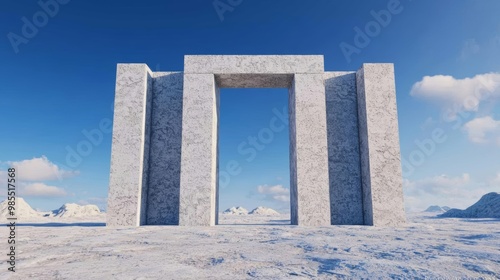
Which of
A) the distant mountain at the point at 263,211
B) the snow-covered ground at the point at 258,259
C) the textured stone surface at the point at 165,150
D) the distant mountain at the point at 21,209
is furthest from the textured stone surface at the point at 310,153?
the distant mountain at the point at 263,211

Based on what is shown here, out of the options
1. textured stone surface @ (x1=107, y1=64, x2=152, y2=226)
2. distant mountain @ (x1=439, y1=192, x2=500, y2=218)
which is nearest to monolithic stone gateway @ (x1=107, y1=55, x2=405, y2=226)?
textured stone surface @ (x1=107, y1=64, x2=152, y2=226)

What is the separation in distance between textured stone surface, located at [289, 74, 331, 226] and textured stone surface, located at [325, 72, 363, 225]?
2.08 ft

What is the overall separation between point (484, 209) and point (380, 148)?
13.7 m

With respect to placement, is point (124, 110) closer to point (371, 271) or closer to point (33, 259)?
point (33, 259)

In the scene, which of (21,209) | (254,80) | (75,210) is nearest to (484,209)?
(254,80)

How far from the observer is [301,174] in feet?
30.9

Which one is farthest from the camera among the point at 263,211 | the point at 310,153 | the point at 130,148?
the point at 263,211

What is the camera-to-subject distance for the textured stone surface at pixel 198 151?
9.09 m

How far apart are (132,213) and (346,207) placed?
659cm

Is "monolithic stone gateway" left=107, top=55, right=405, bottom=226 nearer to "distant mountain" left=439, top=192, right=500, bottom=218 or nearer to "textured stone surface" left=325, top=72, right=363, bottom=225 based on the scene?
"textured stone surface" left=325, top=72, right=363, bottom=225

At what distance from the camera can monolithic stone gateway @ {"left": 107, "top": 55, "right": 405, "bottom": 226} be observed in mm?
9180

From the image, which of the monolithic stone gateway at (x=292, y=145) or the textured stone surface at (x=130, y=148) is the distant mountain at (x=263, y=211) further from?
the textured stone surface at (x=130, y=148)

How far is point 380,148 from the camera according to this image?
9383 millimetres

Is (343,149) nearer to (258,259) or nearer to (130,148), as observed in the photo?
(130,148)
